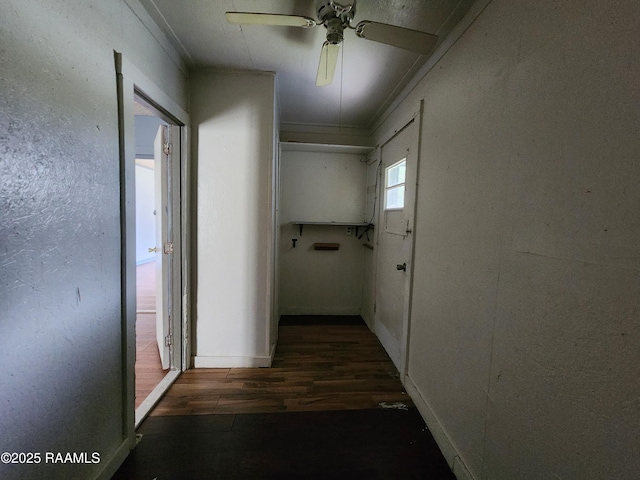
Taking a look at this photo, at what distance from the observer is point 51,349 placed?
36.7 inches

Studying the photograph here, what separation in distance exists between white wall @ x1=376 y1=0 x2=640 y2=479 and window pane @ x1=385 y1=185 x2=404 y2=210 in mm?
819

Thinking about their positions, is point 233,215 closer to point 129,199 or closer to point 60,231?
point 129,199

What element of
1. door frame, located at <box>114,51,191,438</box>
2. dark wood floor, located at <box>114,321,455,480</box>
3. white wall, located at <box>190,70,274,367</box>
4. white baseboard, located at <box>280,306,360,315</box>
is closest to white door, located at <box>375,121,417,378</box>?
dark wood floor, located at <box>114,321,455,480</box>

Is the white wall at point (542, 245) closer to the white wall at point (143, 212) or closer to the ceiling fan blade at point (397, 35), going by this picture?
the ceiling fan blade at point (397, 35)

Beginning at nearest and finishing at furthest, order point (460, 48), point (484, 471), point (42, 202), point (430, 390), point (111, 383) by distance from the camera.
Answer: point (42, 202), point (484, 471), point (111, 383), point (460, 48), point (430, 390)

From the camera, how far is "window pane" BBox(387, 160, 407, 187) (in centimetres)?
231

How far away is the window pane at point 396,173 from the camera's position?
7.57 ft

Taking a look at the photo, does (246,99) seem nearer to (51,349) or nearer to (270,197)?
(270,197)

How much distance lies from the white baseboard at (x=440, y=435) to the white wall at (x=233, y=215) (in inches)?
46.6

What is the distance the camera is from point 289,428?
5.12 feet

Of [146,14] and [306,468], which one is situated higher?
[146,14]

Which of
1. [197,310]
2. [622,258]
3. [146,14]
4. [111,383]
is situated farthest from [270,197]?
[622,258]

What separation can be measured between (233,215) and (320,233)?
58.4 inches

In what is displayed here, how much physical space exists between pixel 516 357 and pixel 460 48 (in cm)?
155
